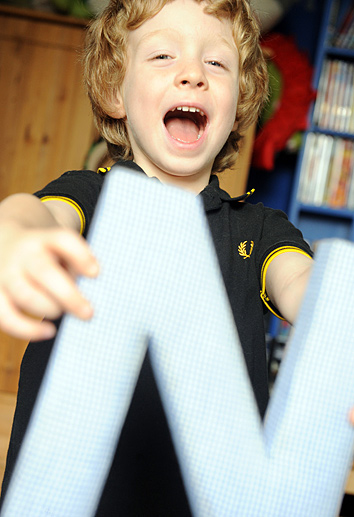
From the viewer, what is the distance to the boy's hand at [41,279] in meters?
0.37

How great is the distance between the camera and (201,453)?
40cm

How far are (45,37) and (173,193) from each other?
2.05 meters

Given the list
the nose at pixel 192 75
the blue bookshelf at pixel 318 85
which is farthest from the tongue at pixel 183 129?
the blue bookshelf at pixel 318 85

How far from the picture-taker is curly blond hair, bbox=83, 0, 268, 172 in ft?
2.83

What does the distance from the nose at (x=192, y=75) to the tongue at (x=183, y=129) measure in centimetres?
11

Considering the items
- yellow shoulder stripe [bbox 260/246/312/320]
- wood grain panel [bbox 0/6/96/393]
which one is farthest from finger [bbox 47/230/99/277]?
wood grain panel [bbox 0/6/96/393]

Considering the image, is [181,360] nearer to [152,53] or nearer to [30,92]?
[152,53]

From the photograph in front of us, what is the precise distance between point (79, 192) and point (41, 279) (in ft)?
1.20

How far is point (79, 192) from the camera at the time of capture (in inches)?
28.3

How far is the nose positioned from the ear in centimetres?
18

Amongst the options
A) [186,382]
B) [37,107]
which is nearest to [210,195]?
[186,382]

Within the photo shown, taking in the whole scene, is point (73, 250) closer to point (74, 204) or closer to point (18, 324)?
point (18, 324)

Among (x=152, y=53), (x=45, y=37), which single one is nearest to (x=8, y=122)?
(x=45, y=37)

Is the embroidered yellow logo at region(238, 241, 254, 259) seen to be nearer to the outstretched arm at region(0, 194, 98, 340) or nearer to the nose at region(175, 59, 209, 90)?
the nose at region(175, 59, 209, 90)
